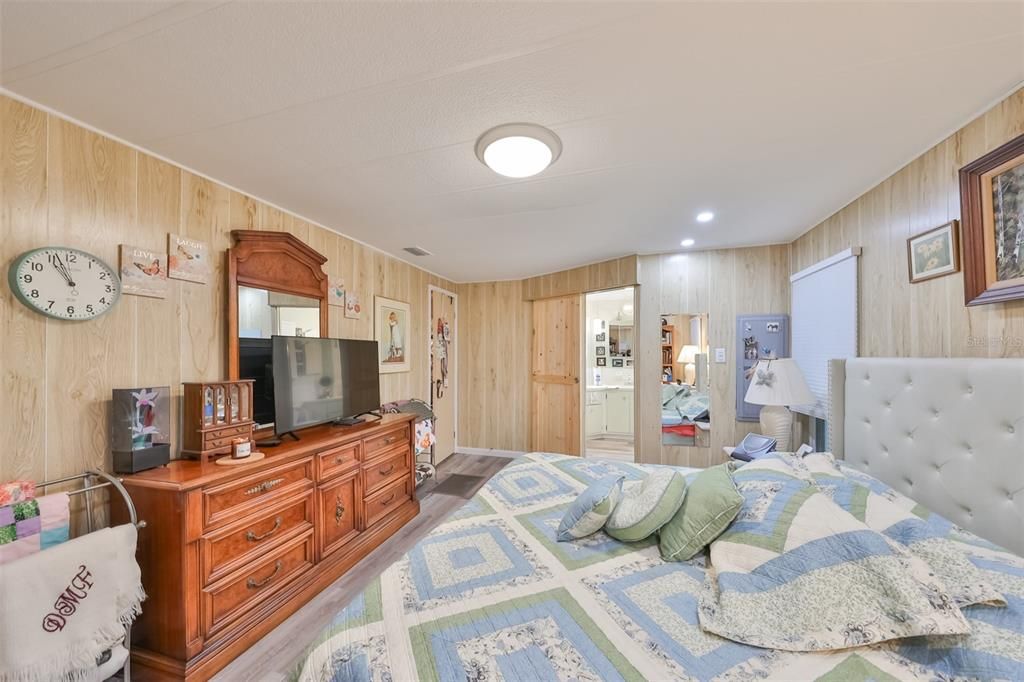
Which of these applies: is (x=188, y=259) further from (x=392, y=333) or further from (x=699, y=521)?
(x=699, y=521)

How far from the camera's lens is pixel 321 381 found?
8.50 feet

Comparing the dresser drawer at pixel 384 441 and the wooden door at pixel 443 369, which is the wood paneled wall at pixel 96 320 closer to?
the dresser drawer at pixel 384 441

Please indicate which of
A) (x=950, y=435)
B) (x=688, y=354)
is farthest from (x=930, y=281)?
(x=688, y=354)

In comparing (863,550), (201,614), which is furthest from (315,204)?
(863,550)

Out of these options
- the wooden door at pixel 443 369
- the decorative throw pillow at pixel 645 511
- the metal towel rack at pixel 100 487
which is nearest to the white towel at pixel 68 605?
the metal towel rack at pixel 100 487

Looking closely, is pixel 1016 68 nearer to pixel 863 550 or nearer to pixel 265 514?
pixel 863 550

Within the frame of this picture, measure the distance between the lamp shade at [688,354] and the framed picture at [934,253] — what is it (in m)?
1.79

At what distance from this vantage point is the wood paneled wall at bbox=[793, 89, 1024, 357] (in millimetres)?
1435

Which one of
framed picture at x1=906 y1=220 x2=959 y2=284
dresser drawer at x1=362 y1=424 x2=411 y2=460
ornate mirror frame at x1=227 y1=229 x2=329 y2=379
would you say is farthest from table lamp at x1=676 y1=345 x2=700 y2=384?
ornate mirror frame at x1=227 y1=229 x2=329 y2=379

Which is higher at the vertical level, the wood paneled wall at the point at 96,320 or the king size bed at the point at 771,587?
the wood paneled wall at the point at 96,320

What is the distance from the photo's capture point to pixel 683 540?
1368mm

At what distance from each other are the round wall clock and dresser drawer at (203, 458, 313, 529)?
946 mm

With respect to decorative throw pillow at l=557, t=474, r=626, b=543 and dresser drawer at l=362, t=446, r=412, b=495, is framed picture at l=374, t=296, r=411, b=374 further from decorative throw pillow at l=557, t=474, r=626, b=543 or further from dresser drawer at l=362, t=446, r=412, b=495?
decorative throw pillow at l=557, t=474, r=626, b=543

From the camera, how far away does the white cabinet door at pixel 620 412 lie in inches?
233
